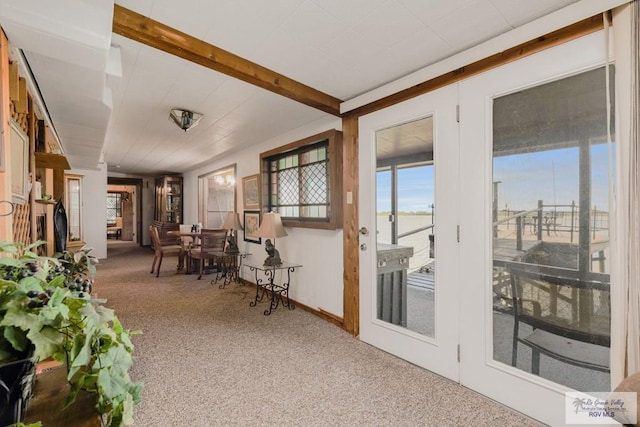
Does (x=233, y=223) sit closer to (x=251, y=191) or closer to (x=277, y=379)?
(x=251, y=191)

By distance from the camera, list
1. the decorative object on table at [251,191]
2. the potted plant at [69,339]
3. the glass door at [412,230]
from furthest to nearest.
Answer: the decorative object on table at [251,191], the glass door at [412,230], the potted plant at [69,339]

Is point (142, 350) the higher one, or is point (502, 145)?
point (502, 145)

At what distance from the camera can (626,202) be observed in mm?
1374

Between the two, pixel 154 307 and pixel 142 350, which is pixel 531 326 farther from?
pixel 154 307

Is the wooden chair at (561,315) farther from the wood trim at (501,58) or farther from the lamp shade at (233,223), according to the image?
the lamp shade at (233,223)

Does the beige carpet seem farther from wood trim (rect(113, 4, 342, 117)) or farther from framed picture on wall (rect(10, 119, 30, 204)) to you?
wood trim (rect(113, 4, 342, 117))

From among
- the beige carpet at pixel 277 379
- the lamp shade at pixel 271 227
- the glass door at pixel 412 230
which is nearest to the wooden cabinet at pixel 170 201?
the beige carpet at pixel 277 379

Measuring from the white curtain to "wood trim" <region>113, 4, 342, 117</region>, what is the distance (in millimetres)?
1916

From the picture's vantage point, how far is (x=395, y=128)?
8.15ft

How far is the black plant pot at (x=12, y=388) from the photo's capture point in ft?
1.95

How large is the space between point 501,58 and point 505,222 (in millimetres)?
1008

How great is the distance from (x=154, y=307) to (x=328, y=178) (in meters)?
2.64

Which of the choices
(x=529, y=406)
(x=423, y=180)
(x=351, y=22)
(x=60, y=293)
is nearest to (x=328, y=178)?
(x=423, y=180)

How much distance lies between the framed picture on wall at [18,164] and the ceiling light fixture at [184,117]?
122 centimetres
